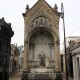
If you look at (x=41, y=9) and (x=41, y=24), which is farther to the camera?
(x=41, y=9)

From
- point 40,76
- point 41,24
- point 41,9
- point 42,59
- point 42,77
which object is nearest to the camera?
point 42,77

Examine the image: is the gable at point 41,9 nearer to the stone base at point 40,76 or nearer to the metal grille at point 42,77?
the stone base at point 40,76

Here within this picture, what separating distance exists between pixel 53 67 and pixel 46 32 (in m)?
6.74

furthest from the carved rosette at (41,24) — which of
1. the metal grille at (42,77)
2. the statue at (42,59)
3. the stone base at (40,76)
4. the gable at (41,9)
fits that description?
the metal grille at (42,77)

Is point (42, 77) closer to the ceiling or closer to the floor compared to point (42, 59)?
closer to the floor

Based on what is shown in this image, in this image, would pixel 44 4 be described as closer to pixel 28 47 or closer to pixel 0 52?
pixel 28 47

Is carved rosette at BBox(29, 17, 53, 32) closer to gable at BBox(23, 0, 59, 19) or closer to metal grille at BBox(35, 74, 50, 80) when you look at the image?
gable at BBox(23, 0, 59, 19)

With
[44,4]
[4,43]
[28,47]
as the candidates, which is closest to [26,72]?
[28,47]

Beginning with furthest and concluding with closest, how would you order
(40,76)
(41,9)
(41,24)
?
1. (41,9)
2. (41,24)
3. (40,76)

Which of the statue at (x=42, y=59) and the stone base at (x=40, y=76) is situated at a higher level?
the statue at (x=42, y=59)

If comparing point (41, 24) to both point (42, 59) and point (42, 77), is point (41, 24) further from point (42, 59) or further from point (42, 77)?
point (42, 77)

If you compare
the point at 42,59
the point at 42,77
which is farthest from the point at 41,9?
the point at 42,77

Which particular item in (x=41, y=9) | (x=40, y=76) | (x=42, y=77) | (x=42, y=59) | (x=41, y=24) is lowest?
(x=42, y=77)

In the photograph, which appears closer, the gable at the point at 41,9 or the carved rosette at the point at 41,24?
the carved rosette at the point at 41,24
